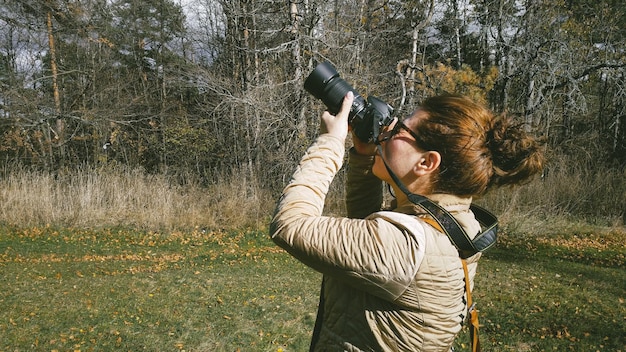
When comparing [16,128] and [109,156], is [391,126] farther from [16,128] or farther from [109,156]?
[109,156]

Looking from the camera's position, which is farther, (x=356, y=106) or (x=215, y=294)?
(x=215, y=294)

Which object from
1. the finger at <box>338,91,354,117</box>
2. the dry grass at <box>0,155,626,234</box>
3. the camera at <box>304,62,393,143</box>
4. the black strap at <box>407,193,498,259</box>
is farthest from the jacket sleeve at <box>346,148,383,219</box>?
the dry grass at <box>0,155,626,234</box>

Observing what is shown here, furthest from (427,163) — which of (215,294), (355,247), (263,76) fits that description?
(263,76)

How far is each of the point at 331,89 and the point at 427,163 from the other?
39cm

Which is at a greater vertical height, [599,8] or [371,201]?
[599,8]

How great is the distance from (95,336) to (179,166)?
16.4m

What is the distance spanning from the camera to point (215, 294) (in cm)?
576

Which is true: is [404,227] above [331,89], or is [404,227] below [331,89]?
below

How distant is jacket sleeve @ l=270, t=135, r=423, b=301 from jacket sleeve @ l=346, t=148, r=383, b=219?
435 millimetres

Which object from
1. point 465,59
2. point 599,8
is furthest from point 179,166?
point 599,8

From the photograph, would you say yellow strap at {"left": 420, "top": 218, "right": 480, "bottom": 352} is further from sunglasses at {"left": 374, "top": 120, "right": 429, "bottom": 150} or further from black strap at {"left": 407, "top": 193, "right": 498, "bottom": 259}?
sunglasses at {"left": 374, "top": 120, "right": 429, "bottom": 150}

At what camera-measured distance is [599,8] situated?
16.3 meters

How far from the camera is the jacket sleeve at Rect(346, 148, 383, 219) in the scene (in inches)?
56.5

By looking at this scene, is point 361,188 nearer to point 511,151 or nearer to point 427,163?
point 427,163
